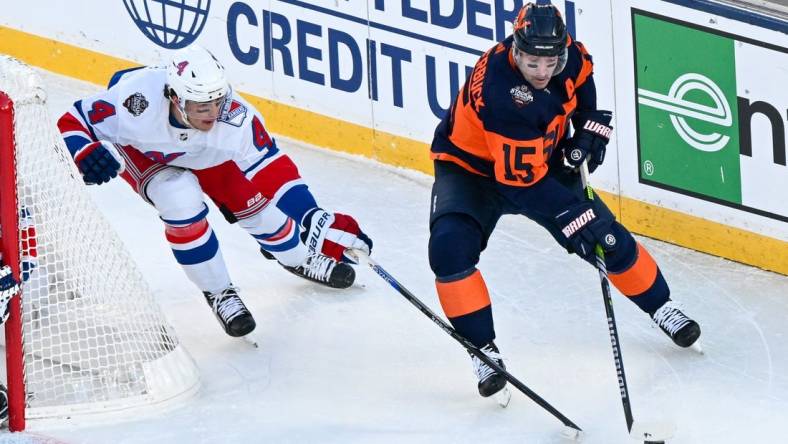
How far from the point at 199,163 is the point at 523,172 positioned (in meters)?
1.01

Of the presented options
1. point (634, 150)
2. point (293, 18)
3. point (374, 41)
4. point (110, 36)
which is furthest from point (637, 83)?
point (110, 36)

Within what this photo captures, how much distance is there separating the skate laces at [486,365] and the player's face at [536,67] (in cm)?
75

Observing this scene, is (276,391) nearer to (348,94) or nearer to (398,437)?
(398,437)

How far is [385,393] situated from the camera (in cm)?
435

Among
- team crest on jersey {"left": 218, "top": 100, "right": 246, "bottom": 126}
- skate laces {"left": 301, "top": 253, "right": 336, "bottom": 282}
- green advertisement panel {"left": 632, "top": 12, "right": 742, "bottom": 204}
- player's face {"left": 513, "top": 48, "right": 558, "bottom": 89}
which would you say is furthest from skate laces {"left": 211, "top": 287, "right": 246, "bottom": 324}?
green advertisement panel {"left": 632, "top": 12, "right": 742, "bottom": 204}

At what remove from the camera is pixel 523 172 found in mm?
4156

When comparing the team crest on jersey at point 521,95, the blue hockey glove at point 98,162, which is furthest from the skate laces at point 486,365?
the blue hockey glove at point 98,162

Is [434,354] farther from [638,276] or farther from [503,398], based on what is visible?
[638,276]

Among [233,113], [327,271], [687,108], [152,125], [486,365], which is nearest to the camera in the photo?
[486,365]

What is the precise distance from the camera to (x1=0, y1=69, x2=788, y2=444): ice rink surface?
4.11m

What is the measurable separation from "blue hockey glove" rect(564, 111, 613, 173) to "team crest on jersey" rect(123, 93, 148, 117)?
48.9 inches

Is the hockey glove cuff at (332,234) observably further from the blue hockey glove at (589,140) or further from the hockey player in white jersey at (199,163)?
the blue hockey glove at (589,140)

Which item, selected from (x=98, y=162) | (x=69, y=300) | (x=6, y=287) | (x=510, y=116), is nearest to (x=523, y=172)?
(x=510, y=116)

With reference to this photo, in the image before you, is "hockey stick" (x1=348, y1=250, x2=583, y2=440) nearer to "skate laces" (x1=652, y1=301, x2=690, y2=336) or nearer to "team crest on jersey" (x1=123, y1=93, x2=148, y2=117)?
"skate laces" (x1=652, y1=301, x2=690, y2=336)
